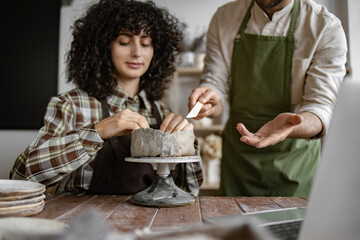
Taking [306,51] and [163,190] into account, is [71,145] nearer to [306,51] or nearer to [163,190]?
[163,190]

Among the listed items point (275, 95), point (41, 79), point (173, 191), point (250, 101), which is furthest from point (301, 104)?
point (41, 79)

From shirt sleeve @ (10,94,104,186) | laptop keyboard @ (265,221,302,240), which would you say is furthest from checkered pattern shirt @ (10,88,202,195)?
laptop keyboard @ (265,221,302,240)

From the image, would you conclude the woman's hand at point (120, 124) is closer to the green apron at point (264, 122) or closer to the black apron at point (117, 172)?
the black apron at point (117, 172)

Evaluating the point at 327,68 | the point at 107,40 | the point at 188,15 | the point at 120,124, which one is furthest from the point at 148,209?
the point at 188,15

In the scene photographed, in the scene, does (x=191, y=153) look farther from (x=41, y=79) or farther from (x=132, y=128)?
(x=41, y=79)

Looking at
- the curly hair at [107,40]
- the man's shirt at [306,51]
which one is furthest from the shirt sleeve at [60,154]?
the man's shirt at [306,51]

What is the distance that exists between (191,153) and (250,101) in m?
0.59

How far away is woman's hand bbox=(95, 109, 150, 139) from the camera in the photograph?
1323 millimetres

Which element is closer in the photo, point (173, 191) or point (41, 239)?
point (41, 239)

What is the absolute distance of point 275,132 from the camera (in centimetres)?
123

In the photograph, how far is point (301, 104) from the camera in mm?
1689

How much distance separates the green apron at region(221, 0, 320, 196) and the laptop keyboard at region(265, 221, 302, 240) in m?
0.83

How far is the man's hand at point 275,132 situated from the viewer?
3.92 ft

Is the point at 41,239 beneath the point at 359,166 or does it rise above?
beneath
